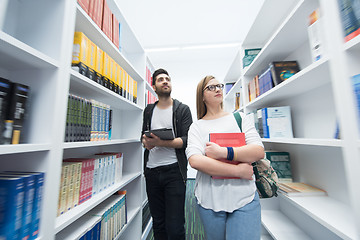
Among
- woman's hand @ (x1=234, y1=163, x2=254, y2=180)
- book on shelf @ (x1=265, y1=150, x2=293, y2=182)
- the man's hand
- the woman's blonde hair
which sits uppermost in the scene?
the woman's blonde hair

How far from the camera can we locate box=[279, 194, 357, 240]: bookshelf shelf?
2.30ft

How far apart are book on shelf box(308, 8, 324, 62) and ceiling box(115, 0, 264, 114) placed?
157cm

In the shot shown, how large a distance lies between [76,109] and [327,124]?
174 centimetres

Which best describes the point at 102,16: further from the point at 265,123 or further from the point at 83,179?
Answer: the point at 265,123

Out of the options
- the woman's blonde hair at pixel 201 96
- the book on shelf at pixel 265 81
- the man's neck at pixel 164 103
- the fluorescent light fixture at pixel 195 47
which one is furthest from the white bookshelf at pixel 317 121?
the fluorescent light fixture at pixel 195 47

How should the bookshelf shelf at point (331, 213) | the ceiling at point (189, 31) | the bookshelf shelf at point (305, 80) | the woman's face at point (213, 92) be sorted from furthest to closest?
the ceiling at point (189, 31), the woman's face at point (213, 92), the bookshelf shelf at point (305, 80), the bookshelf shelf at point (331, 213)

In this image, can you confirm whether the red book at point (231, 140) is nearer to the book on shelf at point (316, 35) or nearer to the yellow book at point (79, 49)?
the book on shelf at point (316, 35)

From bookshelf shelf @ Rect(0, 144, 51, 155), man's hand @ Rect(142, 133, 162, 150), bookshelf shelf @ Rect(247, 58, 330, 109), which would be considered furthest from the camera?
man's hand @ Rect(142, 133, 162, 150)

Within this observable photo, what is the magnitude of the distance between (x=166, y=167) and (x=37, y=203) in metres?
0.82

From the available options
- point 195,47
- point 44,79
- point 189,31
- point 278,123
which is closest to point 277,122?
point 278,123

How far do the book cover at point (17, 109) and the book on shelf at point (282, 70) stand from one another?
1.66 m

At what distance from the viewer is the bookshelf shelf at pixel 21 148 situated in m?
0.47

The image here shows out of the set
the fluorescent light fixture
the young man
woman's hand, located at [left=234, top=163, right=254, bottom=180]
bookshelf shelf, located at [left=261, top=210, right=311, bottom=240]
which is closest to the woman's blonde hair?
the young man

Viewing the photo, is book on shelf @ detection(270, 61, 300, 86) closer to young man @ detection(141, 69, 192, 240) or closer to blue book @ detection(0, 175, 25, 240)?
young man @ detection(141, 69, 192, 240)
